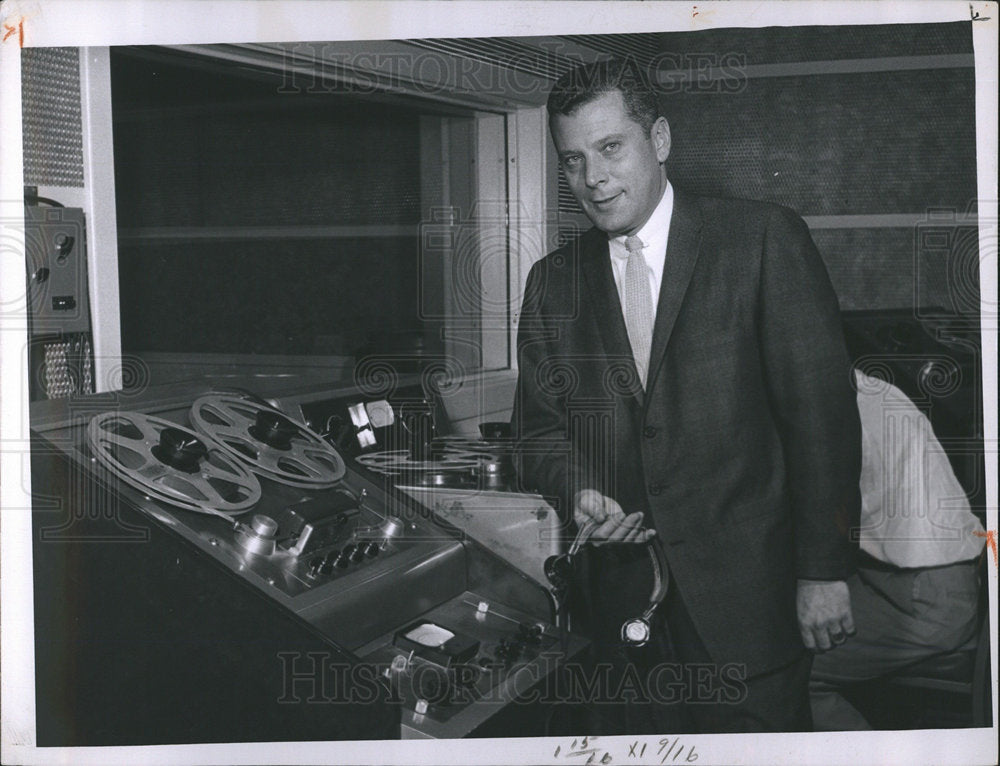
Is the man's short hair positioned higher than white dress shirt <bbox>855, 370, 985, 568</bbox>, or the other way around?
the man's short hair

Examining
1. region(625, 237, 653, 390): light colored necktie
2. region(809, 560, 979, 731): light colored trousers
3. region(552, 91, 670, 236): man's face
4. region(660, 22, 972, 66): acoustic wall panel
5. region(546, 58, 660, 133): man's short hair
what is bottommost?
region(809, 560, 979, 731): light colored trousers

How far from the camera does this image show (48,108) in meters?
1.69

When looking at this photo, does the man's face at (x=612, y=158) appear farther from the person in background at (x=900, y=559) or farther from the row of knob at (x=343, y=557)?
the row of knob at (x=343, y=557)

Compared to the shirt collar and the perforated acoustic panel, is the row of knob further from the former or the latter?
the perforated acoustic panel

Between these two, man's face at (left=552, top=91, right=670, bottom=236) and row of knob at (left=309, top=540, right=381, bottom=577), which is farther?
man's face at (left=552, top=91, right=670, bottom=236)

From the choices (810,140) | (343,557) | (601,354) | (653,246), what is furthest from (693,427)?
(343,557)

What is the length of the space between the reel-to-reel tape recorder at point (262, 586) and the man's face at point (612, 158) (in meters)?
0.54

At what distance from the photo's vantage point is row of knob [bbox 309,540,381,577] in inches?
58.5

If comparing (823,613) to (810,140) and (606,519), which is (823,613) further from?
(810,140)

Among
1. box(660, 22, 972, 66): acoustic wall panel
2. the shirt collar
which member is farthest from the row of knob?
box(660, 22, 972, 66): acoustic wall panel

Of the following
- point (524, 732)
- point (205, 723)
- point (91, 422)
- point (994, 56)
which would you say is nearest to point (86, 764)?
point (205, 723)

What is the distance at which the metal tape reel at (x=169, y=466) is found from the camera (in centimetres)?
146

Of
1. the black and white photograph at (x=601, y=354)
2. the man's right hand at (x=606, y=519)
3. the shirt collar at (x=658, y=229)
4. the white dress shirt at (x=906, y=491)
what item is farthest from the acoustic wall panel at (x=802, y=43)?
the man's right hand at (x=606, y=519)

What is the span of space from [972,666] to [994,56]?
3.98 ft
